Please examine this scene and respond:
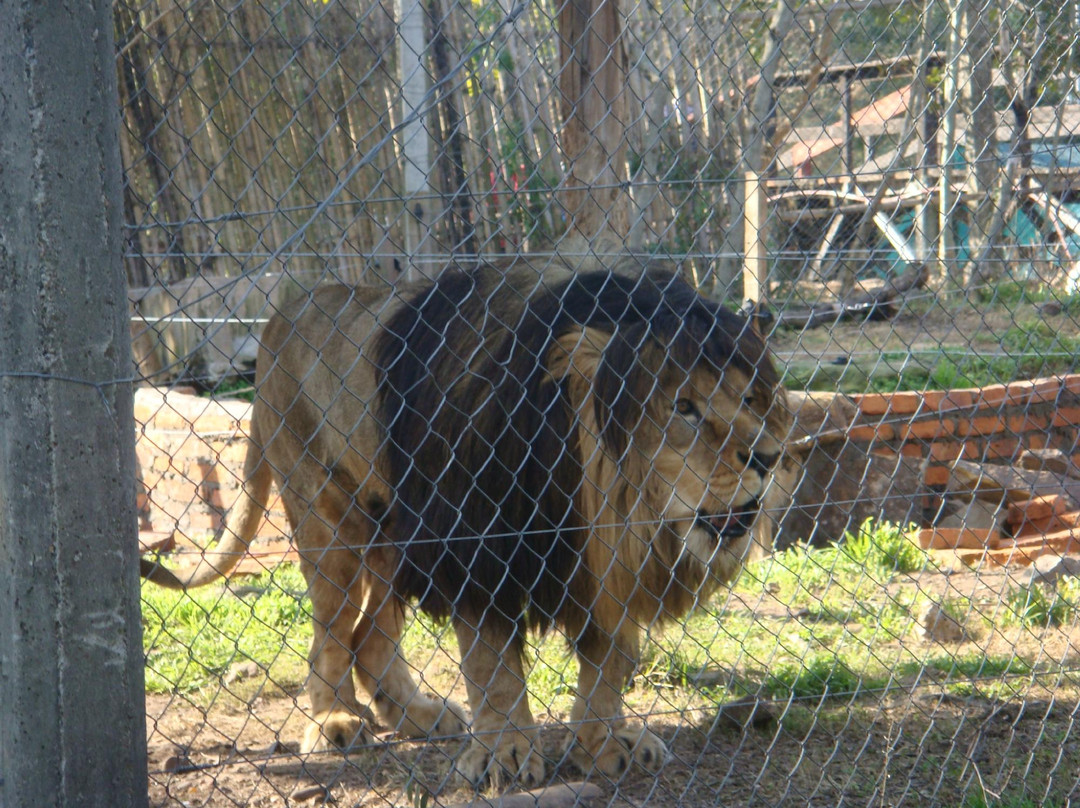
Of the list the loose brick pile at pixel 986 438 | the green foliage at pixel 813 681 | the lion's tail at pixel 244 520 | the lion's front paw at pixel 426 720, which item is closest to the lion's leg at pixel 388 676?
the lion's front paw at pixel 426 720

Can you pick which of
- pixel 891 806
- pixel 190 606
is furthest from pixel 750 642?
pixel 190 606

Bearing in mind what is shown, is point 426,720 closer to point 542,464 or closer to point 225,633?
point 225,633

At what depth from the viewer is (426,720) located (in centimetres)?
385

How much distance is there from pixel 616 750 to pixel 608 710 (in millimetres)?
123

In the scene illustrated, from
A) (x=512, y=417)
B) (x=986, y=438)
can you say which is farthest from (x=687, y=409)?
(x=986, y=438)

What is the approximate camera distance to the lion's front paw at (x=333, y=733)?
3591 millimetres

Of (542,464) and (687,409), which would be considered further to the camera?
(542,464)

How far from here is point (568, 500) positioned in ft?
10.1

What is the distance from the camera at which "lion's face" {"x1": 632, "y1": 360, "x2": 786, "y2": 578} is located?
9.51 ft

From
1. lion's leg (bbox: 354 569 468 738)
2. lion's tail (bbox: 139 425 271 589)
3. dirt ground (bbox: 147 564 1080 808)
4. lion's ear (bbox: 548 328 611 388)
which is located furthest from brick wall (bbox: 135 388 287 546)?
lion's ear (bbox: 548 328 611 388)

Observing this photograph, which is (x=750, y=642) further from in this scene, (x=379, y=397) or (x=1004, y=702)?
(x=379, y=397)

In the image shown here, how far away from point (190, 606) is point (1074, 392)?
4927mm

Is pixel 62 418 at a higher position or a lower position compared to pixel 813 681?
higher

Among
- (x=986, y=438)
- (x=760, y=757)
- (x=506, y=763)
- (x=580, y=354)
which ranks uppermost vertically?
(x=580, y=354)
